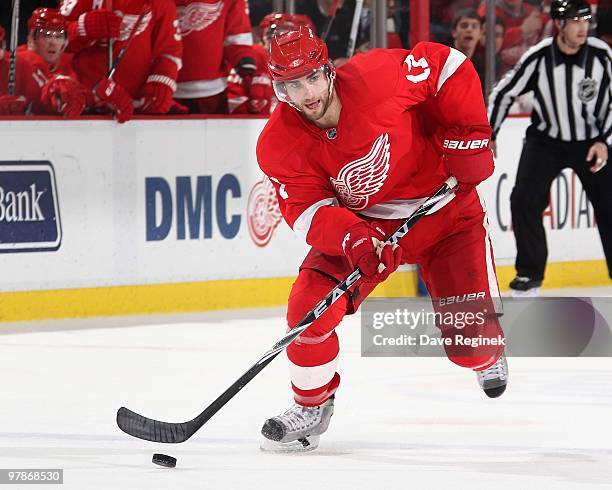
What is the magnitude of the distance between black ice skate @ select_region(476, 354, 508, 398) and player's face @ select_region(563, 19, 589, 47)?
8.32ft

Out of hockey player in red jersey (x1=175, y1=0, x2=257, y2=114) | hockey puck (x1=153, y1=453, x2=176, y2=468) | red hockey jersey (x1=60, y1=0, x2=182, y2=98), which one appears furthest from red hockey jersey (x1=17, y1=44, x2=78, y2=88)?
hockey puck (x1=153, y1=453, x2=176, y2=468)

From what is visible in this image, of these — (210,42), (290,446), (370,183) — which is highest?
(370,183)

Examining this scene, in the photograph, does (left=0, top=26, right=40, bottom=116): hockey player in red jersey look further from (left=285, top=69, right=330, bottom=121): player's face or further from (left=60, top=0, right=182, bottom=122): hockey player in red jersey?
(left=285, top=69, right=330, bottom=121): player's face

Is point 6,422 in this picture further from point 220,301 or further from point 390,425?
point 220,301

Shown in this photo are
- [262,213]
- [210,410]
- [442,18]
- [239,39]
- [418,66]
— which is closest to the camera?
[210,410]

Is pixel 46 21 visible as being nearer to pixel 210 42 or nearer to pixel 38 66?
pixel 38 66

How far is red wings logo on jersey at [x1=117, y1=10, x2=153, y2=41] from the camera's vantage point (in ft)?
19.5


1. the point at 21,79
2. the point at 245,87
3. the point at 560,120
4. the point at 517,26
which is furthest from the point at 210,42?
the point at 517,26

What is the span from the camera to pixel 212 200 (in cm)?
605

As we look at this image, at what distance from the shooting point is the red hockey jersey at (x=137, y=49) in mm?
5961

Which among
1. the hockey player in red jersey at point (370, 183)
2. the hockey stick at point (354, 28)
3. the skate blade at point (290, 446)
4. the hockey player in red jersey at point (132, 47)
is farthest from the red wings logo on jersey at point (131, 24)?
the skate blade at point (290, 446)

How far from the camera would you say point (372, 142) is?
338 cm

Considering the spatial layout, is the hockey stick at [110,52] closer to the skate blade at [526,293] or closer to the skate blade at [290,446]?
the skate blade at [526,293]

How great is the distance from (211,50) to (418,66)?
9.40 feet
